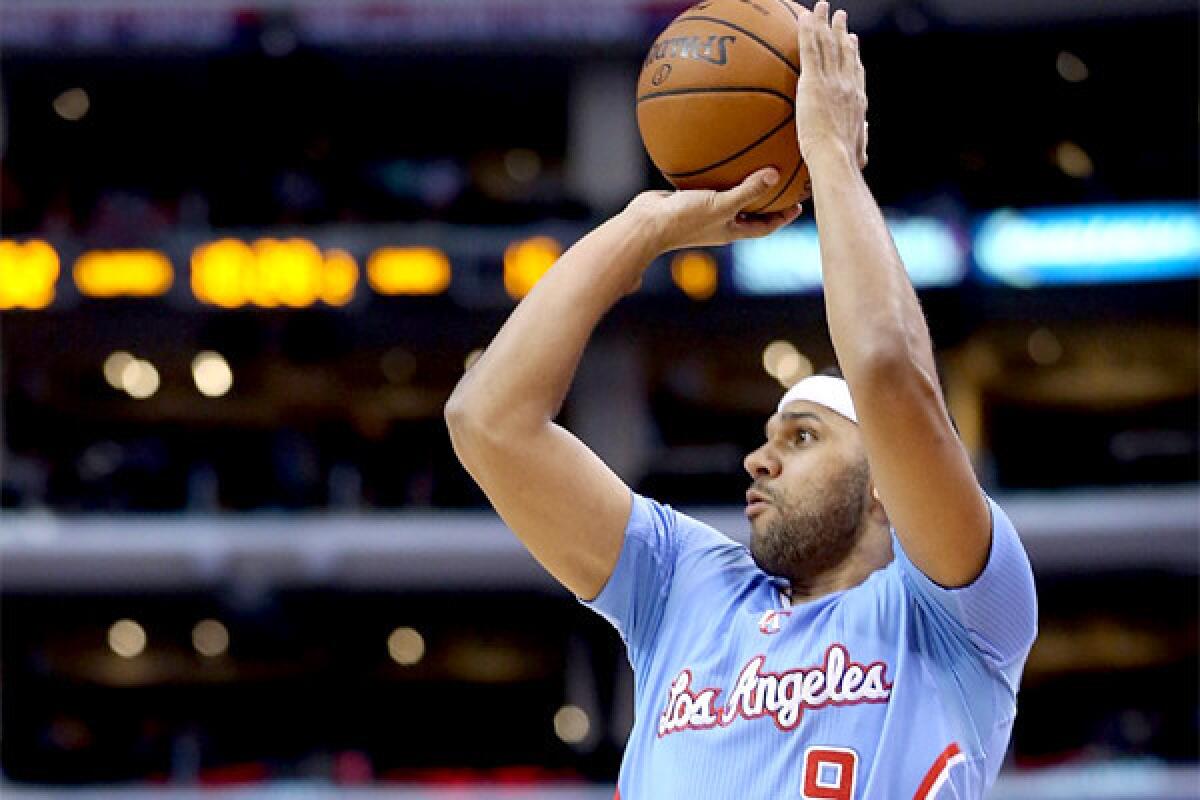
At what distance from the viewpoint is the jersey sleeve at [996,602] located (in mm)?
3021

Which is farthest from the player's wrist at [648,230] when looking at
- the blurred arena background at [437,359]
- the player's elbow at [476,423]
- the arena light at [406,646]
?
the arena light at [406,646]

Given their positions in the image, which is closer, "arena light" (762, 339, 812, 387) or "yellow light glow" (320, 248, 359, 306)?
"yellow light glow" (320, 248, 359, 306)

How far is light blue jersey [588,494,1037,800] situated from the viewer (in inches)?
122

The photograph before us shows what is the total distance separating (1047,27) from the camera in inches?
769

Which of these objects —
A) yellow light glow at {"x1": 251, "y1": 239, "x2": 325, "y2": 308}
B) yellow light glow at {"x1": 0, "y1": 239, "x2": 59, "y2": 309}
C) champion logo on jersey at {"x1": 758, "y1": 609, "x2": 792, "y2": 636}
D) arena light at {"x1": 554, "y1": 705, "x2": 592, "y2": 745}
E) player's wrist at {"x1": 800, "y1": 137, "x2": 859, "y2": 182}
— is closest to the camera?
player's wrist at {"x1": 800, "y1": 137, "x2": 859, "y2": 182}

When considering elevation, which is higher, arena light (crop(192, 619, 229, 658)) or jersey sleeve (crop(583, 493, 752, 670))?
jersey sleeve (crop(583, 493, 752, 670))

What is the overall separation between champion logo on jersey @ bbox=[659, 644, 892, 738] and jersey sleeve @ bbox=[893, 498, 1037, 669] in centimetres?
18

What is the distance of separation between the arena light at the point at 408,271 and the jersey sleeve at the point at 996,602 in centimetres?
1508

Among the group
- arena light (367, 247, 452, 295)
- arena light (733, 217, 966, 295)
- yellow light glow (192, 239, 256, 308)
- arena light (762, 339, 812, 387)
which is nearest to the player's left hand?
arena light (733, 217, 966, 295)

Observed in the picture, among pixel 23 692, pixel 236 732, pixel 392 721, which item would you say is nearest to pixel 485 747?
pixel 392 721

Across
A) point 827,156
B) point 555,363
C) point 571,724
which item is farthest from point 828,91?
point 571,724

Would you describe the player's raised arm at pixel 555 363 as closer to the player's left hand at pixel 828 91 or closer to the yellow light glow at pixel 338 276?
the player's left hand at pixel 828 91

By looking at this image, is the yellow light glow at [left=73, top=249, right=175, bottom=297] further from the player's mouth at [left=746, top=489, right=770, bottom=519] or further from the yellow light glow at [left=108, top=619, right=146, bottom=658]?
the player's mouth at [left=746, top=489, right=770, bottom=519]

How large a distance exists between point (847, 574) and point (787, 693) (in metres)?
0.38
